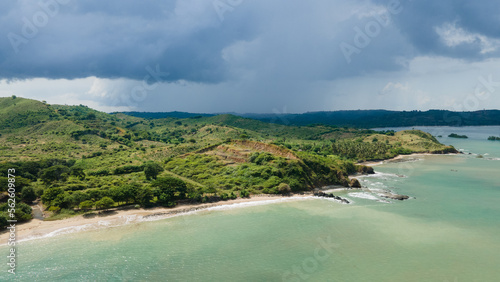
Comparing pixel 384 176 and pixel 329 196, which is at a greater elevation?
pixel 329 196

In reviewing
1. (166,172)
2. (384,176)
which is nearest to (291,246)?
(166,172)

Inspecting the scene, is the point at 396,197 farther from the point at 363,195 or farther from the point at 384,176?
the point at 384,176

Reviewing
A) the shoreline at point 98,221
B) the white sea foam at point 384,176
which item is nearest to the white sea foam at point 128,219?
the shoreline at point 98,221

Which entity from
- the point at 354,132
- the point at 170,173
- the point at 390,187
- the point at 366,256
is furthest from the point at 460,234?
the point at 354,132

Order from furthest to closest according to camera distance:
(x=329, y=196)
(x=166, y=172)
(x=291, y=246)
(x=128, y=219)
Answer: (x=166, y=172), (x=329, y=196), (x=128, y=219), (x=291, y=246)

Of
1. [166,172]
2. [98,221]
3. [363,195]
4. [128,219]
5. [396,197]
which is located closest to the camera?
[98,221]

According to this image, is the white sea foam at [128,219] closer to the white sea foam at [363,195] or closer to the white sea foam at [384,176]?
the white sea foam at [363,195]

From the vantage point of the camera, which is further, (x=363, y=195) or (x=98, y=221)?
(x=363, y=195)

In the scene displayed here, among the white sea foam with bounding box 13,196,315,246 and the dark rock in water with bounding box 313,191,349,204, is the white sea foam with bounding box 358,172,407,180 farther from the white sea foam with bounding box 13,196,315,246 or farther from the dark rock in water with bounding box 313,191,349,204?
the white sea foam with bounding box 13,196,315,246
